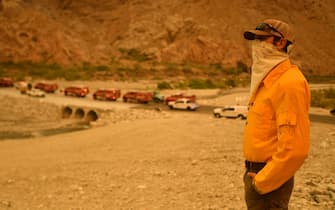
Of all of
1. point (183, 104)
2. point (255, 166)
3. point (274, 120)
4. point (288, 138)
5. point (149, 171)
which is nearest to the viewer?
point (288, 138)

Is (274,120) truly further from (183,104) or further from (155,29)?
(155,29)

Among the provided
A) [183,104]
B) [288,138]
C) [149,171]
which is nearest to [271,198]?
[288,138]

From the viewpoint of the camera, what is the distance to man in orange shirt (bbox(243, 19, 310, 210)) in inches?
115

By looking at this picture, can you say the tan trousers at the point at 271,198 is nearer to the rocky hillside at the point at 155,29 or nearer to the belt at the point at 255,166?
the belt at the point at 255,166

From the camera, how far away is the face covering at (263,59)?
324cm

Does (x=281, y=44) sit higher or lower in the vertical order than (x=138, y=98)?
higher

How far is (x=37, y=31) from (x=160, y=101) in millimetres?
44177

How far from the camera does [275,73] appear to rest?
3.17m

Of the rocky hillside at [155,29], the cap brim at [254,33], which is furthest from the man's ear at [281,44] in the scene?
the rocky hillside at [155,29]

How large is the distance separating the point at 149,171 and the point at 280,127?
808 centimetres

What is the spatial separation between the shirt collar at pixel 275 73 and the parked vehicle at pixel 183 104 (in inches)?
1004

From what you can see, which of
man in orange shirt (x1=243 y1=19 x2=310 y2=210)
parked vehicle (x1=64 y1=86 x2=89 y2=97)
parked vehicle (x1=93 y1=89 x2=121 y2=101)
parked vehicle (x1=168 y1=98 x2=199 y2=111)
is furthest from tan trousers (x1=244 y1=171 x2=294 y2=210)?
parked vehicle (x1=64 y1=86 x2=89 y2=97)

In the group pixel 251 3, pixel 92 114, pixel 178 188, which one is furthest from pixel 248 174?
pixel 251 3

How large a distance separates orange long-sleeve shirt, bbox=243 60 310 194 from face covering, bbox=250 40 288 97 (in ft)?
0.19
